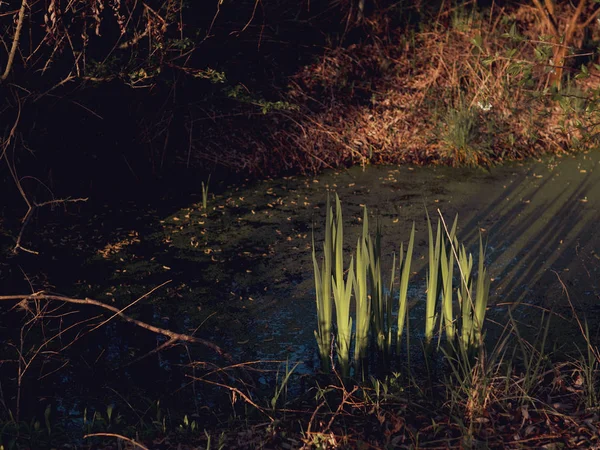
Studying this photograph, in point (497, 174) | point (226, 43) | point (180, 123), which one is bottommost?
point (497, 174)

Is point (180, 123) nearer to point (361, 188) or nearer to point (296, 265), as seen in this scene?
point (361, 188)

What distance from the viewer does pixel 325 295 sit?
282cm

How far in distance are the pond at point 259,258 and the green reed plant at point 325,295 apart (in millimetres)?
185

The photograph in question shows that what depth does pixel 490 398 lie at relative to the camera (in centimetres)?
275

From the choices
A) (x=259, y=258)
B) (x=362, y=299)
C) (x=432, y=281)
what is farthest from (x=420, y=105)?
(x=362, y=299)

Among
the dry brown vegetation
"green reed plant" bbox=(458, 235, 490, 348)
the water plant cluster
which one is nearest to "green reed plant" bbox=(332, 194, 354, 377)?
the water plant cluster

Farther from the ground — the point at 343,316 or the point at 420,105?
the point at 343,316

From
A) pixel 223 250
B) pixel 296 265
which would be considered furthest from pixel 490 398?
pixel 223 250

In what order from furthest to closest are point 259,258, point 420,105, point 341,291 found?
point 420,105
point 259,258
point 341,291

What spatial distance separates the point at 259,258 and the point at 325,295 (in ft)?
4.79

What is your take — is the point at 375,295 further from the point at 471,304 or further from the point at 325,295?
the point at 471,304

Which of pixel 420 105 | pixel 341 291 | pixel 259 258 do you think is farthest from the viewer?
pixel 420 105

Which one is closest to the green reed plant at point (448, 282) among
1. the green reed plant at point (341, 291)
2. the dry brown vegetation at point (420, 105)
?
the green reed plant at point (341, 291)

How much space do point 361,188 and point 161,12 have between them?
5.55ft
